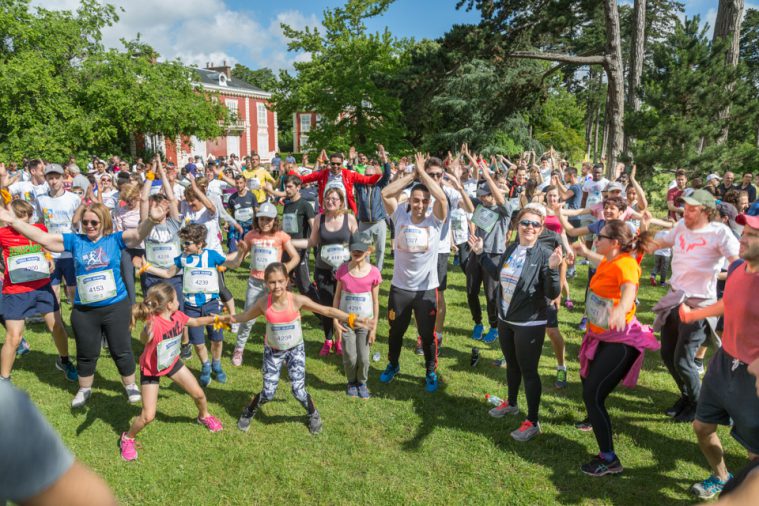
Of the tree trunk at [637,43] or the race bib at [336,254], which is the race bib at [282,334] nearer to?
the race bib at [336,254]

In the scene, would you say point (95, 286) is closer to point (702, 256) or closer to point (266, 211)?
point (266, 211)

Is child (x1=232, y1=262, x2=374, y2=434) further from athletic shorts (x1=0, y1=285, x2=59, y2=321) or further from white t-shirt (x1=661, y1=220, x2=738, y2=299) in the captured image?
white t-shirt (x1=661, y1=220, x2=738, y2=299)

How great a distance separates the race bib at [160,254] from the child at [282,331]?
6.63 ft

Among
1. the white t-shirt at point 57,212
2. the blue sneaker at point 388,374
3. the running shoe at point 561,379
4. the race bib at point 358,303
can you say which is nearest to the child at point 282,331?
the race bib at point 358,303

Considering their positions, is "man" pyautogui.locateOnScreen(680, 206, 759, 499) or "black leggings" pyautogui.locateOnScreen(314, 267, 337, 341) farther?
"black leggings" pyautogui.locateOnScreen(314, 267, 337, 341)

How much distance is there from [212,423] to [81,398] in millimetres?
1532

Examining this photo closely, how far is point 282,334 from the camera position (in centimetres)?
463

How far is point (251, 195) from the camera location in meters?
10.8

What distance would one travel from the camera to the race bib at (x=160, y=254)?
621cm

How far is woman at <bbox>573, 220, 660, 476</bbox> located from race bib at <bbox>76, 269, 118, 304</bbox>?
175 inches

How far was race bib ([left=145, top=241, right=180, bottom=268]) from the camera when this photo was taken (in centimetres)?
621

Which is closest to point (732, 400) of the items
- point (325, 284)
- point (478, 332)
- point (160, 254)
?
point (478, 332)

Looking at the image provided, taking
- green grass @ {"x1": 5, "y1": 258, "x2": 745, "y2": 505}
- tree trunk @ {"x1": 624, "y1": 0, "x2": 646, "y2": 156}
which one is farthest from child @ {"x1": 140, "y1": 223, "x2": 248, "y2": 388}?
tree trunk @ {"x1": 624, "y1": 0, "x2": 646, "y2": 156}

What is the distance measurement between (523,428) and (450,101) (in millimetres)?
26978
